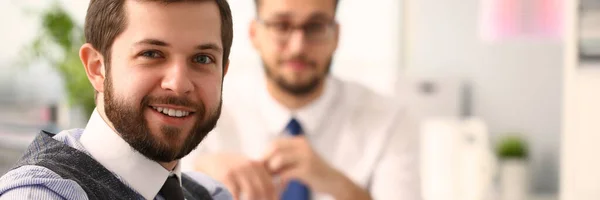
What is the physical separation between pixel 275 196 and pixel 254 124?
39cm

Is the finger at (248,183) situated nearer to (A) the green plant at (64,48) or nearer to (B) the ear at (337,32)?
(B) the ear at (337,32)

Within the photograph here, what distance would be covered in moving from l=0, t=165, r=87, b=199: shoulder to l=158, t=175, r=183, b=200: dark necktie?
1.9 inches

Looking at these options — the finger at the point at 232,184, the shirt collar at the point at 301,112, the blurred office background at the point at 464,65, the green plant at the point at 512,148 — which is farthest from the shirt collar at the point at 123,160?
the green plant at the point at 512,148

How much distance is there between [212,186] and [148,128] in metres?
0.12

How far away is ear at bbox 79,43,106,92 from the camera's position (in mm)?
328

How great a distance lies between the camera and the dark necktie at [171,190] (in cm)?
35

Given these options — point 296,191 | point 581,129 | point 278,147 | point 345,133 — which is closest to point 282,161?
point 278,147

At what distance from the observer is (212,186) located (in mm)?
433

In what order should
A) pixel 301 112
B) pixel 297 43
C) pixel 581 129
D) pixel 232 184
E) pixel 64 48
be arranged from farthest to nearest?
pixel 581 129, pixel 64 48, pixel 301 112, pixel 297 43, pixel 232 184

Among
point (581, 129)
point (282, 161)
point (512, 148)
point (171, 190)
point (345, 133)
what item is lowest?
point (512, 148)

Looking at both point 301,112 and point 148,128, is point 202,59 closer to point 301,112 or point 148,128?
point 148,128

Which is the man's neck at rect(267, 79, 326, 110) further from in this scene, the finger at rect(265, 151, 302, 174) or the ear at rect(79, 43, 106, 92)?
the ear at rect(79, 43, 106, 92)

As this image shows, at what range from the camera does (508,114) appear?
2.82 metres

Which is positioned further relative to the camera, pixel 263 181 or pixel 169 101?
pixel 263 181
